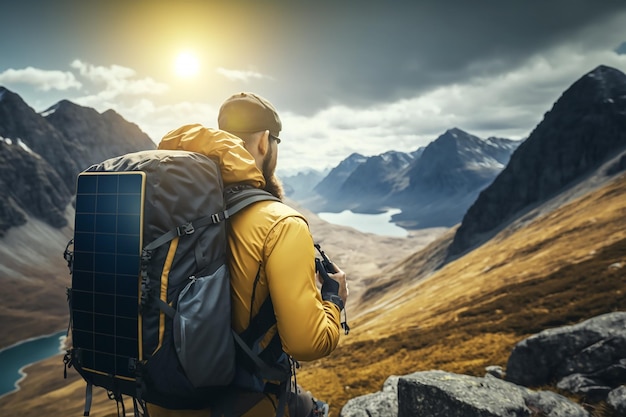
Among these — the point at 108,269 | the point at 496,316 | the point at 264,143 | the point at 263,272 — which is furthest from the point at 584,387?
the point at 496,316

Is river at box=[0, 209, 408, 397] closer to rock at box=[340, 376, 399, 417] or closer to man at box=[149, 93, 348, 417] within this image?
rock at box=[340, 376, 399, 417]

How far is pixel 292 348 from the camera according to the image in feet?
10.2

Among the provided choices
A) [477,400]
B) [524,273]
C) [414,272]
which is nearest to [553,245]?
[524,273]

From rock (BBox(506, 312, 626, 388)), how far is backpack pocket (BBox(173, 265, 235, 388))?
11.2 meters

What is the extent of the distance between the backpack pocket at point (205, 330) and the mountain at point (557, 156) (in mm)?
127959

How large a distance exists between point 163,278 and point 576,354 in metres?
12.4

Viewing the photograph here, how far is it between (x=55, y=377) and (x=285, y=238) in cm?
10851

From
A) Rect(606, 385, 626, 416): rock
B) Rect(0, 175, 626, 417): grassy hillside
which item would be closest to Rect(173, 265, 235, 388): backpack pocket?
Rect(606, 385, 626, 416): rock

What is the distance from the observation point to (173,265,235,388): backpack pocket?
2912 millimetres

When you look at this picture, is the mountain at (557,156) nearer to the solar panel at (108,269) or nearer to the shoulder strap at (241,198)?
the shoulder strap at (241,198)

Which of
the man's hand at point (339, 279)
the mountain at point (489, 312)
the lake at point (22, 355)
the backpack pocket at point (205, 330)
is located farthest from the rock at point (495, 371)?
the lake at point (22, 355)

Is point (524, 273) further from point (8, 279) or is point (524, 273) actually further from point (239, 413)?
point (8, 279)

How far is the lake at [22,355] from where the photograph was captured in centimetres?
8521

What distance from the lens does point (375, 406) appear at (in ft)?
35.1
